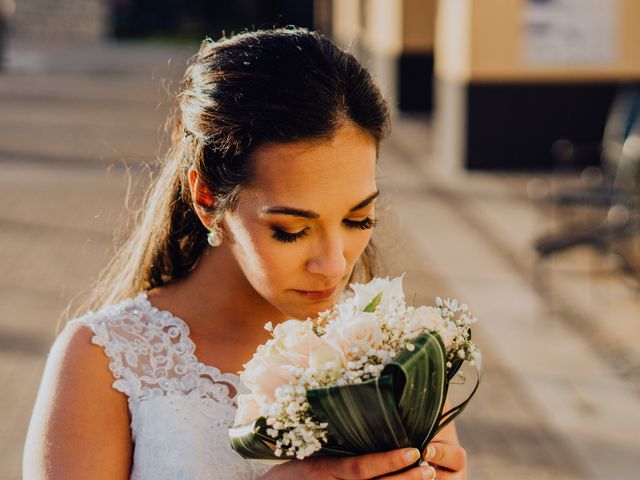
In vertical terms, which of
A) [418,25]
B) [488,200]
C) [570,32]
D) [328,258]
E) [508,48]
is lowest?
[488,200]

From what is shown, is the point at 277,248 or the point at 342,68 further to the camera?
the point at 342,68

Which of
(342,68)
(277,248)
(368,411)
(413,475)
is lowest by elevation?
(413,475)

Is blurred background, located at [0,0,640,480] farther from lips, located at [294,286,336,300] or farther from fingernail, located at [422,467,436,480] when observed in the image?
fingernail, located at [422,467,436,480]

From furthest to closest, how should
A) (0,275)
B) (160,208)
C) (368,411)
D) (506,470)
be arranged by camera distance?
1. (0,275)
2. (506,470)
3. (160,208)
4. (368,411)

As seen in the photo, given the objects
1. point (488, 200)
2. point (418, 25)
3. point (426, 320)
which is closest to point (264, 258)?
point (426, 320)

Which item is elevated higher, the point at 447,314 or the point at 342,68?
the point at 342,68

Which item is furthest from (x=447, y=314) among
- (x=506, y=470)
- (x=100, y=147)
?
(x=100, y=147)

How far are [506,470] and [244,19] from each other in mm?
37016

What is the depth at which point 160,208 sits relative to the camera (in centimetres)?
211

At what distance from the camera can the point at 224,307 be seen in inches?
78.2

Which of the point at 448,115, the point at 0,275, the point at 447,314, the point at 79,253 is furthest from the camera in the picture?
the point at 448,115

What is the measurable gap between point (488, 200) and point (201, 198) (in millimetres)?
8497

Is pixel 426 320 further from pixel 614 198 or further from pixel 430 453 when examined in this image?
pixel 614 198

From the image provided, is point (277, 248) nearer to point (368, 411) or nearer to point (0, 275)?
point (368, 411)
